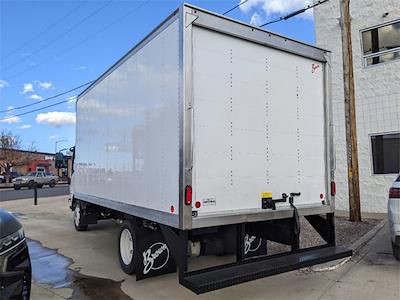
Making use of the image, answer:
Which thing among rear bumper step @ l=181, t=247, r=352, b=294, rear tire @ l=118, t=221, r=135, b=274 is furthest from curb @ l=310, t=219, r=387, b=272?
rear tire @ l=118, t=221, r=135, b=274

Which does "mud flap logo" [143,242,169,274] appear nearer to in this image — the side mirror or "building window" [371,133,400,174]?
the side mirror

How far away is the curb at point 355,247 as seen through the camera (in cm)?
605

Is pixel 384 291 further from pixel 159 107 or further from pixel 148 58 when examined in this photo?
pixel 148 58

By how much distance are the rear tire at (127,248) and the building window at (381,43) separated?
10438mm

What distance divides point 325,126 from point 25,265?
4589 mm

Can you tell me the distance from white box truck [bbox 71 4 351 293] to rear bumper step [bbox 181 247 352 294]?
0.01 metres

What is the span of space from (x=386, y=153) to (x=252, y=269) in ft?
30.7

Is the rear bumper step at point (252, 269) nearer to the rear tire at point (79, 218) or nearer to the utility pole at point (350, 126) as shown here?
the utility pole at point (350, 126)

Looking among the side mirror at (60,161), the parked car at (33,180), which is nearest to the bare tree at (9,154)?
the parked car at (33,180)

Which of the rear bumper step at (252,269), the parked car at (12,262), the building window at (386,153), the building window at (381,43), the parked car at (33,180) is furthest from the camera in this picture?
the parked car at (33,180)

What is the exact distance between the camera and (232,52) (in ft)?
15.9

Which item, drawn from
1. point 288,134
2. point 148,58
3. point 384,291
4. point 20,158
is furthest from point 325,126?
point 20,158

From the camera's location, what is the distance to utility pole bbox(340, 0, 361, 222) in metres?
9.83

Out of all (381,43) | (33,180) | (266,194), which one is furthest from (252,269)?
(33,180)
